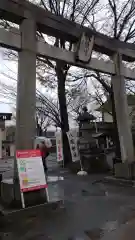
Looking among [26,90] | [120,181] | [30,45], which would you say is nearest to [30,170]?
[26,90]

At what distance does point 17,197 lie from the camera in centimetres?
747

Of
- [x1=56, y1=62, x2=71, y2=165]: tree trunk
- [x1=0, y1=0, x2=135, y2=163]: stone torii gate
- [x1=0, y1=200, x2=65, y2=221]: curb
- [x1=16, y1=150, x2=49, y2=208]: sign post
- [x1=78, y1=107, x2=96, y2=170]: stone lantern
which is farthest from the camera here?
[x1=56, y1=62, x2=71, y2=165]: tree trunk

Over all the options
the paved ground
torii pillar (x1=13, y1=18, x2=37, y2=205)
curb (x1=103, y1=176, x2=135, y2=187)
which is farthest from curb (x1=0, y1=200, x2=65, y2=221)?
curb (x1=103, y1=176, x2=135, y2=187)

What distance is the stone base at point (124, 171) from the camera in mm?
11820

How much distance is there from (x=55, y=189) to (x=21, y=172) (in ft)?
14.1

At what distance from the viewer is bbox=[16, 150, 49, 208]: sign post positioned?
280 inches

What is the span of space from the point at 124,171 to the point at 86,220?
5.65 meters

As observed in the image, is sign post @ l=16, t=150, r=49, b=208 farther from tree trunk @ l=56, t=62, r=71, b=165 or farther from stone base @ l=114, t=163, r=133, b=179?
tree trunk @ l=56, t=62, r=71, b=165

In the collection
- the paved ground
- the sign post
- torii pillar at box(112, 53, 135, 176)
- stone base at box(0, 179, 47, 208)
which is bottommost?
Answer: the paved ground

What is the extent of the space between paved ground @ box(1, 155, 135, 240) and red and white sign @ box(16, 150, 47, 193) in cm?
84

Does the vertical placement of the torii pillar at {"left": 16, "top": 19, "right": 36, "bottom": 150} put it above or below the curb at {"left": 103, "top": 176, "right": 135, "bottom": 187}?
above

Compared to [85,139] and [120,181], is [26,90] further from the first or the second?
[85,139]

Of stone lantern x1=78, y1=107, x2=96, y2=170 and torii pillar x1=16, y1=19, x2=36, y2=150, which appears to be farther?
stone lantern x1=78, y1=107, x2=96, y2=170

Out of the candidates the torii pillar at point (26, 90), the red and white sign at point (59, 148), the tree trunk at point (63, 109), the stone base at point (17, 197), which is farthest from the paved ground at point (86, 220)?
the tree trunk at point (63, 109)
